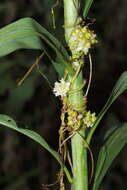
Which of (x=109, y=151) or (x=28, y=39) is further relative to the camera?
(x=109, y=151)

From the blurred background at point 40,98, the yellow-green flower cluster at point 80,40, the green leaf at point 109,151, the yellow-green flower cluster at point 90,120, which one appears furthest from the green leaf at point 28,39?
the blurred background at point 40,98

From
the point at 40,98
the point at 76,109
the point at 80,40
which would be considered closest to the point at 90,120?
the point at 76,109

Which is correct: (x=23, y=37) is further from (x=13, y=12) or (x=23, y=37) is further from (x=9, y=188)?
(x=13, y=12)

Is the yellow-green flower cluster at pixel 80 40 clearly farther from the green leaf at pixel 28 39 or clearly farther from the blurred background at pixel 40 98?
the blurred background at pixel 40 98

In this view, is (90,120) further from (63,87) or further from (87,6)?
(87,6)

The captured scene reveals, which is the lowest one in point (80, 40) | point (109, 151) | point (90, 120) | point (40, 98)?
point (40, 98)

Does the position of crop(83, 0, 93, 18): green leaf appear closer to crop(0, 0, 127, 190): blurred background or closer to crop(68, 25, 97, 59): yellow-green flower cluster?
crop(68, 25, 97, 59): yellow-green flower cluster
